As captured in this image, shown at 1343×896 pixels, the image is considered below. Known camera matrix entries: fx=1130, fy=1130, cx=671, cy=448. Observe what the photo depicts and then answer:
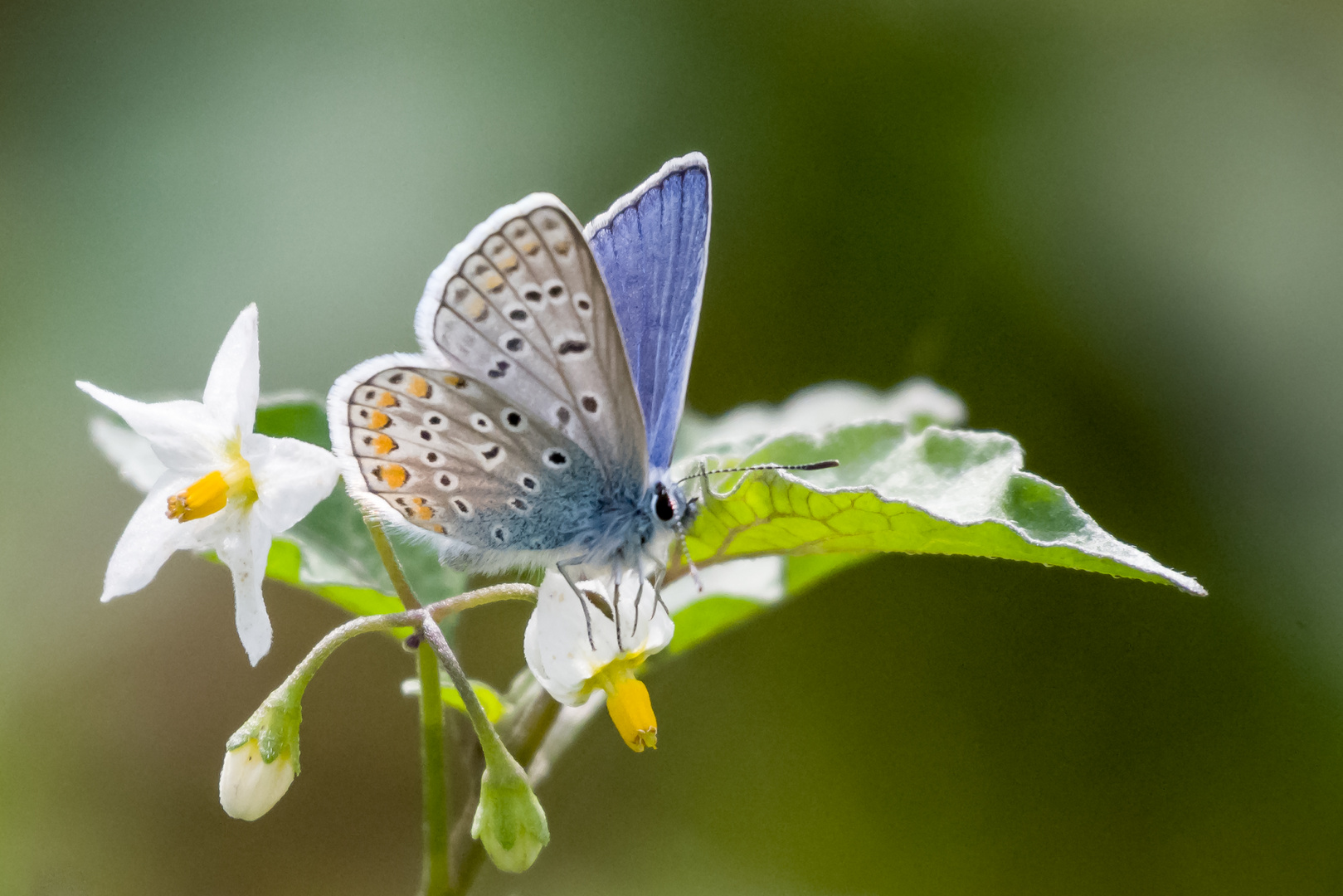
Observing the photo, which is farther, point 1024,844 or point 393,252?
point 393,252

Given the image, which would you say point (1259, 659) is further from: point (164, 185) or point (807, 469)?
Result: point (164, 185)

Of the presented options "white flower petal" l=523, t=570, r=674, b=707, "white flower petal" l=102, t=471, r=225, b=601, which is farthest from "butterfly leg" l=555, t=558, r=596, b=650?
"white flower petal" l=102, t=471, r=225, b=601

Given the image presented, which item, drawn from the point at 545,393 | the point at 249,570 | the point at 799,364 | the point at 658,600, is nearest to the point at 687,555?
the point at 658,600

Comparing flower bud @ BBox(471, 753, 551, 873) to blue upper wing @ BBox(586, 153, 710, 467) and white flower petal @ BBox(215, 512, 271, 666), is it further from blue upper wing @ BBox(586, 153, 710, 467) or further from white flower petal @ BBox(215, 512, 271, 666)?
blue upper wing @ BBox(586, 153, 710, 467)

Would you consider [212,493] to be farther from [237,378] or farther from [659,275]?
[659,275]

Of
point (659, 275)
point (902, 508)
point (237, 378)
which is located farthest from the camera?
point (659, 275)

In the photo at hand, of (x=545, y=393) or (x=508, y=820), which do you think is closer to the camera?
(x=508, y=820)

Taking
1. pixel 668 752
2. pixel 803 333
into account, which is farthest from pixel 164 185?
pixel 668 752
